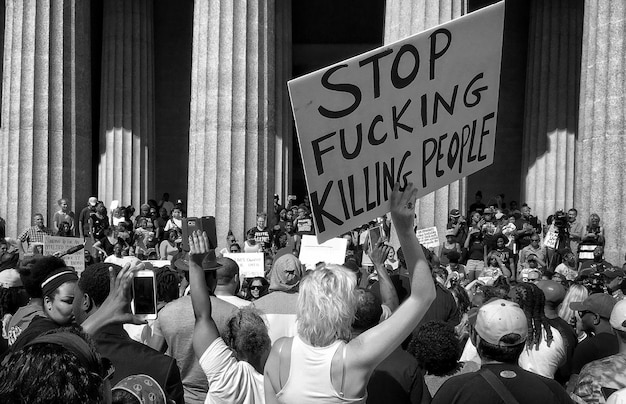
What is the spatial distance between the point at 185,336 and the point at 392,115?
7.08 feet

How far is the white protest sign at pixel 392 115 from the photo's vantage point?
473cm

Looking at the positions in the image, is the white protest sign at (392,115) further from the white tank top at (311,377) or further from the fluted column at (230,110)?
the fluted column at (230,110)

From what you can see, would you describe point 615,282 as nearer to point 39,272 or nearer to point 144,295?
point 39,272

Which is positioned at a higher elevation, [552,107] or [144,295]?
[552,107]

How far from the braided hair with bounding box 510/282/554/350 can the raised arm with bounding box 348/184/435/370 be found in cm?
230

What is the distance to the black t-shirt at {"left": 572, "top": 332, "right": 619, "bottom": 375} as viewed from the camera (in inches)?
255

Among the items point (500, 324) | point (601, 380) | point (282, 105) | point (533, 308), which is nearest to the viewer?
point (500, 324)

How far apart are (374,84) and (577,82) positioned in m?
24.0

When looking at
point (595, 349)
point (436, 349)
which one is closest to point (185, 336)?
point (436, 349)

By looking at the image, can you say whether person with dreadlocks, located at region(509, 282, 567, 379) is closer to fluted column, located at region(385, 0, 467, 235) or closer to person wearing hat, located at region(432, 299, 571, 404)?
person wearing hat, located at region(432, 299, 571, 404)

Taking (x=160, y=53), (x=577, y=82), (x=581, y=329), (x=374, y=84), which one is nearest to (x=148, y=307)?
(x=374, y=84)

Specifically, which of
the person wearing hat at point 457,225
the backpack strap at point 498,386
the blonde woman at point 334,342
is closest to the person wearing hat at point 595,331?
the backpack strap at point 498,386

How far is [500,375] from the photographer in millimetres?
4348

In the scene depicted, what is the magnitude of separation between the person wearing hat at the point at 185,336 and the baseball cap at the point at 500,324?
6.84 feet
